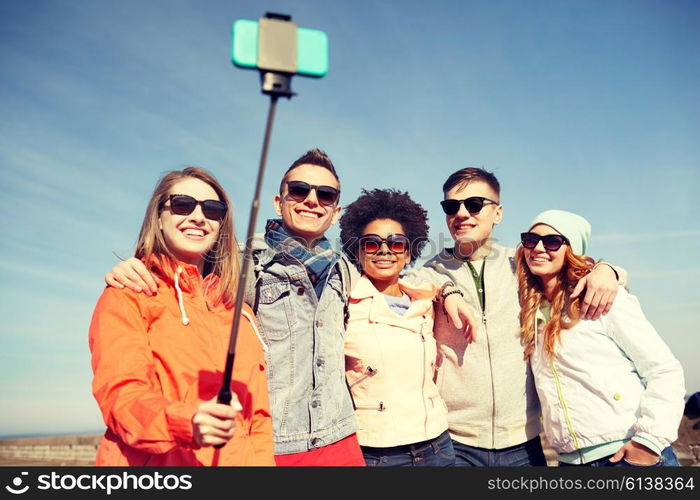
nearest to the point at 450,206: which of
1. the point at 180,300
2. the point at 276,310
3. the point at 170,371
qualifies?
the point at 276,310

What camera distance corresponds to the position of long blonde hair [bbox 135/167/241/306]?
4203mm

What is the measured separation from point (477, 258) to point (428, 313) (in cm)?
96

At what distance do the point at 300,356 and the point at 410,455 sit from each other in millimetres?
1277

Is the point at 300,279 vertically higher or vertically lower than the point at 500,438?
higher

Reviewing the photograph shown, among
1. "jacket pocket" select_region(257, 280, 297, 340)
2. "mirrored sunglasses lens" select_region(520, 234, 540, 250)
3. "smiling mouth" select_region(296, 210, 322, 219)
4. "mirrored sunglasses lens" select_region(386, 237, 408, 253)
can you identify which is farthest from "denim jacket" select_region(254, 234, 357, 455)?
"mirrored sunglasses lens" select_region(520, 234, 540, 250)

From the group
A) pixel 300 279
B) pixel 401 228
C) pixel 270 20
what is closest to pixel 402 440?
pixel 300 279

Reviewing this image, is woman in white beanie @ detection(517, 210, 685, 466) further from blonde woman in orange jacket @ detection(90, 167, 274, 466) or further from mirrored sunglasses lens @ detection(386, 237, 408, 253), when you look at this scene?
blonde woman in orange jacket @ detection(90, 167, 274, 466)

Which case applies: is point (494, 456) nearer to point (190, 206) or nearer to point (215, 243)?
point (215, 243)

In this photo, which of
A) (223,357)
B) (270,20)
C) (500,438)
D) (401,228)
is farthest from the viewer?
(401,228)

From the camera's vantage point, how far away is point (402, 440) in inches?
181

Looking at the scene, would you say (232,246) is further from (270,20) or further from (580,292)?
(580,292)

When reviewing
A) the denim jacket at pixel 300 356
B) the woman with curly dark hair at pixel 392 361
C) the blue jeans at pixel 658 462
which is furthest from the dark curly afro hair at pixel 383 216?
the blue jeans at pixel 658 462

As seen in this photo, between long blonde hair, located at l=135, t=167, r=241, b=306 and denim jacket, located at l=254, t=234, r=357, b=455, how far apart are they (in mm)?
342
